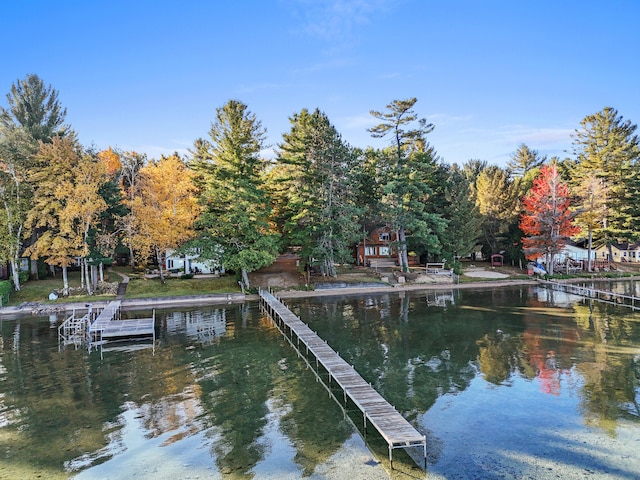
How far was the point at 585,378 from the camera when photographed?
59.7 ft

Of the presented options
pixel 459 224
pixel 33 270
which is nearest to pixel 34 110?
pixel 33 270

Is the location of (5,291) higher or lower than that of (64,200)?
lower

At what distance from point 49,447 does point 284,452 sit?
6.99 meters

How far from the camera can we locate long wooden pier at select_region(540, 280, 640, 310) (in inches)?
1341

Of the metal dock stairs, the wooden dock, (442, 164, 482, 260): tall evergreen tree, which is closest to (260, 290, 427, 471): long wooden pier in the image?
the wooden dock

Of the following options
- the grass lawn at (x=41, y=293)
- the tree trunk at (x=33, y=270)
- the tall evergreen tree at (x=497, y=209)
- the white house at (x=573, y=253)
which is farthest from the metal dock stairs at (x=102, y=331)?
the white house at (x=573, y=253)

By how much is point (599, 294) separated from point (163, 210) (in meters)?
40.3

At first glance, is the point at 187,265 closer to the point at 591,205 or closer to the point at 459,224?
the point at 459,224

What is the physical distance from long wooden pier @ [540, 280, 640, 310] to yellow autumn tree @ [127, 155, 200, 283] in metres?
35.6

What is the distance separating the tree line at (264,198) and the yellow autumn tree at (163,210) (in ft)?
0.43

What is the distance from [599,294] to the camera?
1563 inches

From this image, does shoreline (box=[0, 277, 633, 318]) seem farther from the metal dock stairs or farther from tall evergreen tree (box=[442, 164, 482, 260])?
the metal dock stairs

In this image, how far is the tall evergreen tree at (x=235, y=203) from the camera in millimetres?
40250

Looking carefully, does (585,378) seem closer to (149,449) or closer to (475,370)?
(475,370)
